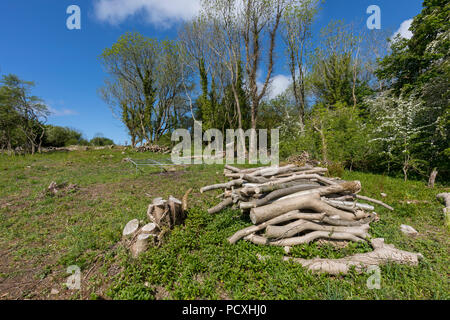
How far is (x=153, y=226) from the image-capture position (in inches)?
123

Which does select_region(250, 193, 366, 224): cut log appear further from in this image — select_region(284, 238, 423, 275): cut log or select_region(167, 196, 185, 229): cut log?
select_region(167, 196, 185, 229): cut log

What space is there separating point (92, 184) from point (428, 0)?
20690 millimetres

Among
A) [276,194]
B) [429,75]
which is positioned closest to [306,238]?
[276,194]

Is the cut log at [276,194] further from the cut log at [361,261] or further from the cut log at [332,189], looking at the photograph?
the cut log at [361,261]

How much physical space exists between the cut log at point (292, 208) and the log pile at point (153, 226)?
1737mm

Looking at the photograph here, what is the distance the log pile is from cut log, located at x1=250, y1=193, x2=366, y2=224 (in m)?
1.74

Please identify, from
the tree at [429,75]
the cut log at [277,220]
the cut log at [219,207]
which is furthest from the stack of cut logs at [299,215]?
the tree at [429,75]

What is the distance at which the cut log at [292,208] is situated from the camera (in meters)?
3.02

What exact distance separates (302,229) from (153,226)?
2912mm

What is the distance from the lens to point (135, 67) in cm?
2103

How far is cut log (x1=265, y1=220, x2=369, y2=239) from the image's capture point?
2906mm

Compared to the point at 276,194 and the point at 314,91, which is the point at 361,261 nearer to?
the point at 276,194

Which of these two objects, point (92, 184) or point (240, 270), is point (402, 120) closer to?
point (240, 270)
